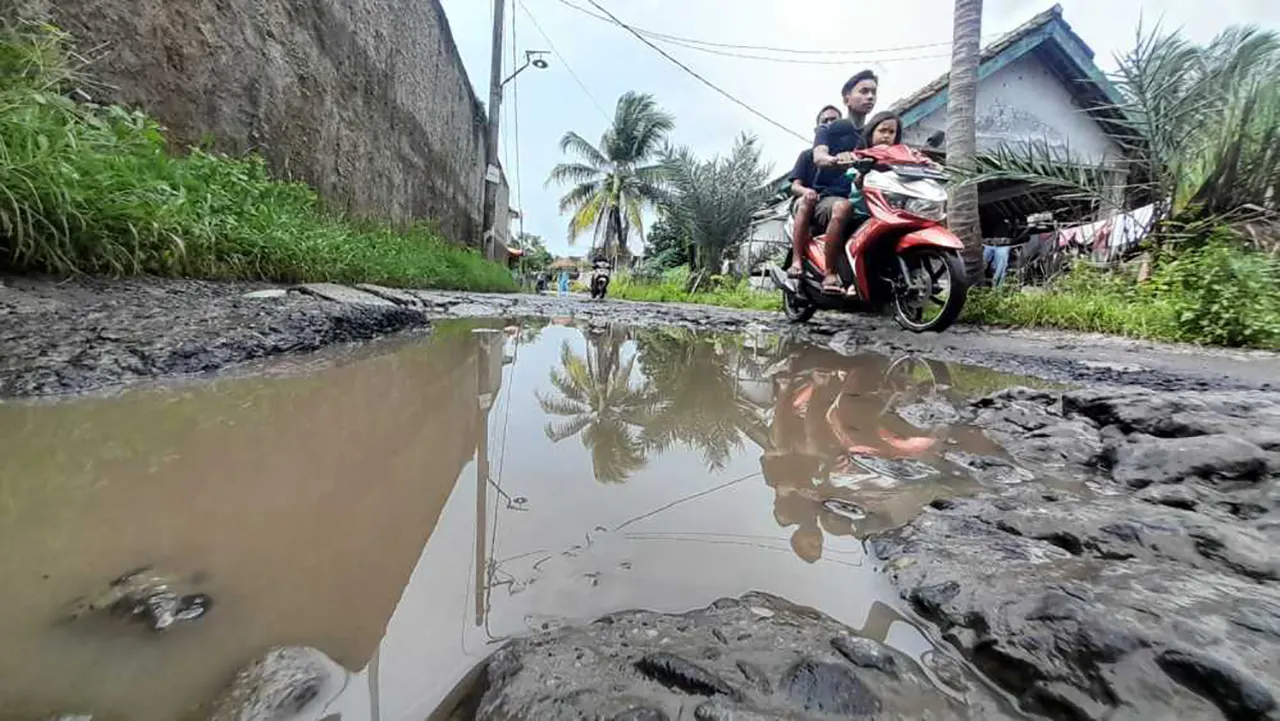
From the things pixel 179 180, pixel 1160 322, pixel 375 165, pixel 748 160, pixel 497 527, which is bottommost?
pixel 497 527

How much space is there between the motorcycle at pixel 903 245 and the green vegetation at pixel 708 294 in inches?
167

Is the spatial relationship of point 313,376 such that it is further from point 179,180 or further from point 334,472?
point 179,180

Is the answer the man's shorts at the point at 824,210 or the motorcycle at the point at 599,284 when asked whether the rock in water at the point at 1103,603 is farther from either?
the motorcycle at the point at 599,284

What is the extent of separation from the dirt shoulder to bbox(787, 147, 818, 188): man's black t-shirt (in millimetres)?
1651

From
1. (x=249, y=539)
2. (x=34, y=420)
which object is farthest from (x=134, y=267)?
(x=249, y=539)

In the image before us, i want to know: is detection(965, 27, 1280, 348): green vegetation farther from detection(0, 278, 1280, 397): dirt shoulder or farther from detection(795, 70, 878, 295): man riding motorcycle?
detection(795, 70, 878, 295): man riding motorcycle

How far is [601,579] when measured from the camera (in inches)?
29.7

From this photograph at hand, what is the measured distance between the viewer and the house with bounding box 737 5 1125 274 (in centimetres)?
831

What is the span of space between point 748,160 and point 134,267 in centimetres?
1238

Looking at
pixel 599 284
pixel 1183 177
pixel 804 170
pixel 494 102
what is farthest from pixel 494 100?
pixel 1183 177

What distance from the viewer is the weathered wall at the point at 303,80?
2.98m

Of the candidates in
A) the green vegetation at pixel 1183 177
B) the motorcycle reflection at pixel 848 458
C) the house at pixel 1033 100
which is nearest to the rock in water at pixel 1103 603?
the motorcycle reflection at pixel 848 458

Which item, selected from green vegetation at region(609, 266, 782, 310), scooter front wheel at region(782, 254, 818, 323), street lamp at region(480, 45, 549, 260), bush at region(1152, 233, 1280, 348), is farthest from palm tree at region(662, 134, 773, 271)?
bush at region(1152, 233, 1280, 348)

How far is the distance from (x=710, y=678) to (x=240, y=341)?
2.15 metres
